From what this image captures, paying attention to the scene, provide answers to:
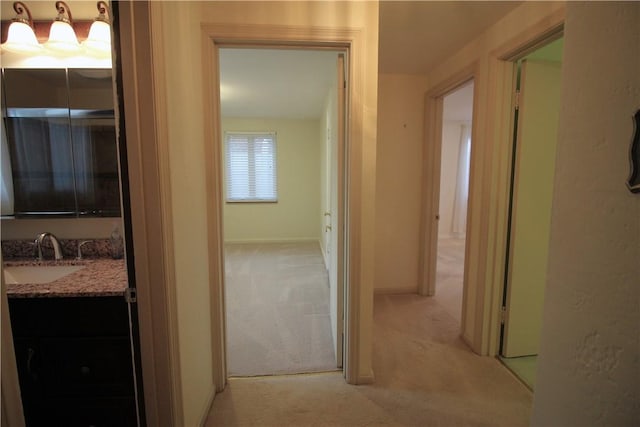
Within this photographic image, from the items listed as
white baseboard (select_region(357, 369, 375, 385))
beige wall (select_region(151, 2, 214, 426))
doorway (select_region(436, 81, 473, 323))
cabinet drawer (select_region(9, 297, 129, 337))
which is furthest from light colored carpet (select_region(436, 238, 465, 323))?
cabinet drawer (select_region(9, 297, 129, 337))

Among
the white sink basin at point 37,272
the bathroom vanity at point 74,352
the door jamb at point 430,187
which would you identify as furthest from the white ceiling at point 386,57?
the bathroom vanity at point 74,352

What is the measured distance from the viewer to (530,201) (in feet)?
6.40

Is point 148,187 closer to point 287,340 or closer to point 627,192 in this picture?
point 627,192

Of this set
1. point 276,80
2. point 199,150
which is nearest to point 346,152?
point 199,150

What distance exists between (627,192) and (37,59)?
8.41ft

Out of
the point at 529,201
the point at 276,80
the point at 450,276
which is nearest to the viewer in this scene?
the point at 529,201

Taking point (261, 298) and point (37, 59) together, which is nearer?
point (37, 59)

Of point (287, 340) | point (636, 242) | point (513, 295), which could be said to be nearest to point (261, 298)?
point (287, 340)

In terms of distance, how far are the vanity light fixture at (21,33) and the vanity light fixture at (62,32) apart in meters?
0.07

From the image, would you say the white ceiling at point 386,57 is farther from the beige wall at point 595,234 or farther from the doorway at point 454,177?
the doorway at point 454,177

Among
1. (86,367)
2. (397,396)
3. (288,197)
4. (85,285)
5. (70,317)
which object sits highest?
(288,197)

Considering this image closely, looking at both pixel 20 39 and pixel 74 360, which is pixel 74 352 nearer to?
pixel 74 360

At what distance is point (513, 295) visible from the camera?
2051 mm

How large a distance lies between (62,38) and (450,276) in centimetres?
425
